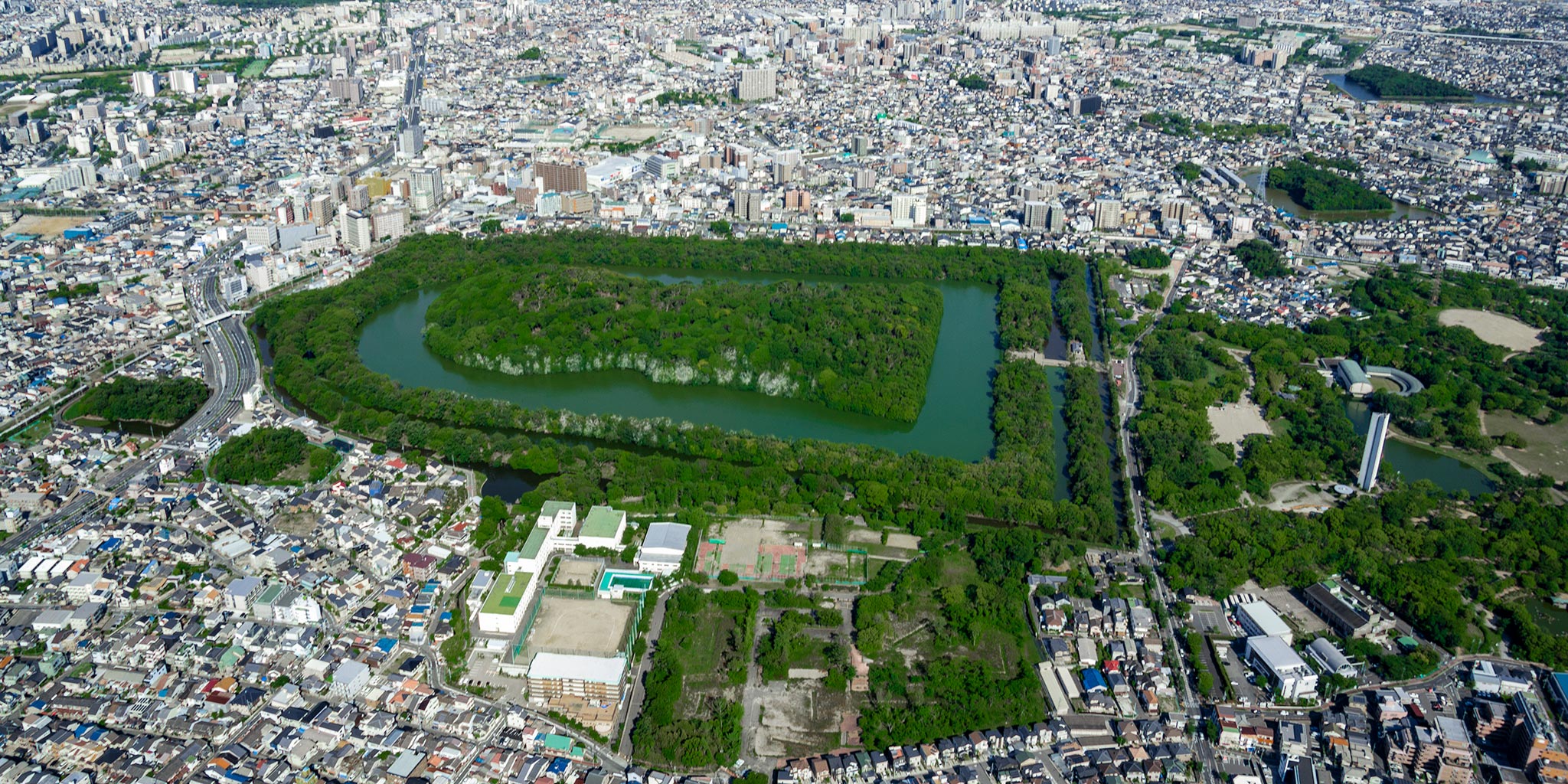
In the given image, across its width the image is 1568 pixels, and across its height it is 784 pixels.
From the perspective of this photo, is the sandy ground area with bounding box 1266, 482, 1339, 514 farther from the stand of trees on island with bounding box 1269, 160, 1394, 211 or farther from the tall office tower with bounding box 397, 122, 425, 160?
the tall office tower with bounding box 397, 122, 425, 160

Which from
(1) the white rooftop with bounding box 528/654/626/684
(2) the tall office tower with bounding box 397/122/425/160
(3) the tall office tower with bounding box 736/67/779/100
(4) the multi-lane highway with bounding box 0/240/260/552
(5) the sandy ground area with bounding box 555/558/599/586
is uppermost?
(3) the tall office tower with bounding box 736/67/779/100

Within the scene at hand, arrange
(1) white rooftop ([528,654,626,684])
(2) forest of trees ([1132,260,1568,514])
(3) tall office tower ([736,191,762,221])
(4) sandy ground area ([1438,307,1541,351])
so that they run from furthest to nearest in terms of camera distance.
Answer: (3) tall office tower ([736,191,762,221])
(4) sandy ground area ([1438,307,1541,351])
(2) forest of trees ([1132,260,1568,514])
(1) white rooftop ([528,654,626,684])

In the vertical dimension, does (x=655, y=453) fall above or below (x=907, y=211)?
below

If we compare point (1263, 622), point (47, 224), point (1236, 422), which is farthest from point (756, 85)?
point (1263, 622)

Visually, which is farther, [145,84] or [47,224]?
[145,84]

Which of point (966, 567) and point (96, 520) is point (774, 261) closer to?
point (966, 567)

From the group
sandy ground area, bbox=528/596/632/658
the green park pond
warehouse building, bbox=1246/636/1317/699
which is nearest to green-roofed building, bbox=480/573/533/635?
sandy ground area, bbox=528/596/632/658

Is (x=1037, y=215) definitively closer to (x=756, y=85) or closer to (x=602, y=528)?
(x=602, y=528)
